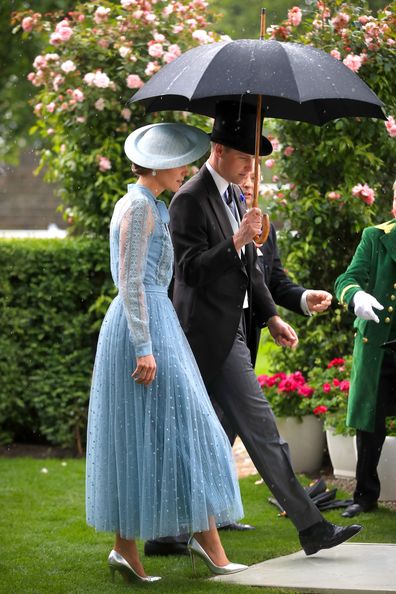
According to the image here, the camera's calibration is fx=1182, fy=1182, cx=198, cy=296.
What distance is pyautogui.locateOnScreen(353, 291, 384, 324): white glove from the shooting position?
6.07m

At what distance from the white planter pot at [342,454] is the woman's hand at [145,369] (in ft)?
9.74

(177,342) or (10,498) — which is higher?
(177,342)

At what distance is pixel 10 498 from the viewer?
762 cm

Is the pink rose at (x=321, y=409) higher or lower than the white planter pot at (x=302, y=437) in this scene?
higher

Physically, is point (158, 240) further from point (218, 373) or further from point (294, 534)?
point (294, 534)

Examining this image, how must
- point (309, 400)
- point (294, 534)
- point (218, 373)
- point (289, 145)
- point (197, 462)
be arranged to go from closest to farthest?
point (197, 462), point (218, 373), point (294, 534), point (309, 400), point (289, 145)

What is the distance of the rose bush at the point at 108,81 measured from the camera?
9.41 meters

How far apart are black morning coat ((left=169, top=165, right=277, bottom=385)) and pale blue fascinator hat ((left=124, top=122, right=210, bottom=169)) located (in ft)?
0.91

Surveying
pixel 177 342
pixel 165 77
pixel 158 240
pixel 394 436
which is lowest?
pixel 394 436

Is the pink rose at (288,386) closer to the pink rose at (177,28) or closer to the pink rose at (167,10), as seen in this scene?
the pink rose at (177,28)

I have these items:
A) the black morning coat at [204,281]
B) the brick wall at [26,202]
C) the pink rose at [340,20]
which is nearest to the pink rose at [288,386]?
the pink rose at [340,20]

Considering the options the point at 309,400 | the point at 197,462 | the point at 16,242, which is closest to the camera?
the point at 197,462

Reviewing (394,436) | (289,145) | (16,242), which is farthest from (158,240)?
(16,242)

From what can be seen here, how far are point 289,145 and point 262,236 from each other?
3409 mm
